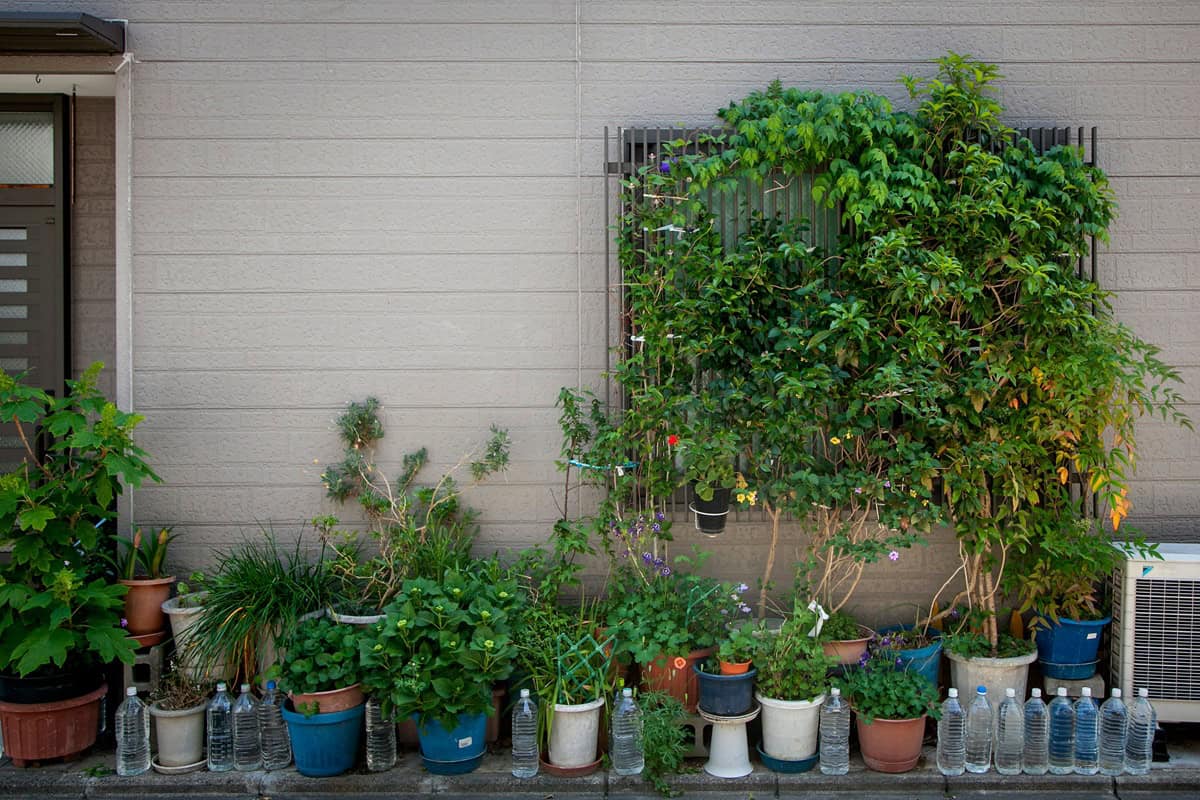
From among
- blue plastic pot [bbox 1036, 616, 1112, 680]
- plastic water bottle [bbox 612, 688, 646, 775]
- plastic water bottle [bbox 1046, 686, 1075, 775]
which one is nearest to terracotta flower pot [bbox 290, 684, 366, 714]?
plastic water bottle [bbox 612, 688, 646, 775]

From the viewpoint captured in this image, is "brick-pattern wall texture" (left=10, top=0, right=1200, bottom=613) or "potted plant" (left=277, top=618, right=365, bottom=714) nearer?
"potted plant" (left=277, top=618, right=365, bottom=714)

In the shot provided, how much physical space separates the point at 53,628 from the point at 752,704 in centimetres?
297

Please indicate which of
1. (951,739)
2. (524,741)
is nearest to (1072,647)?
(951,739)

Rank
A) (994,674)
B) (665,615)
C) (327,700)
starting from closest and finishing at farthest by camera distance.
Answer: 1. (327,700)
2. (665,615)
3. (994,674)

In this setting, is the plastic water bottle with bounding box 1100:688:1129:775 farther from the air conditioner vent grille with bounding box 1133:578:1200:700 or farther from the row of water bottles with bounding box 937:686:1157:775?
the air conditioner vent grille with bounding box 1133:578:1200:700

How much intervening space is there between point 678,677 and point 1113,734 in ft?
6.28

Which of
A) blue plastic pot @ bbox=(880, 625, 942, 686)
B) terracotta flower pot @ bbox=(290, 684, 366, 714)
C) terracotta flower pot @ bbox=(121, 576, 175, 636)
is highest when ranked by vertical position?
terracotta flower pot @ bbox=(121, 576, 175, 636)

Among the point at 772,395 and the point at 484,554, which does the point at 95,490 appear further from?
the point at 772,395

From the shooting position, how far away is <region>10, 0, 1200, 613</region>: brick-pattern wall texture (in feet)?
16.9

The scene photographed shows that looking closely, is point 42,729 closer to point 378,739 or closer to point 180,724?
point 180,724

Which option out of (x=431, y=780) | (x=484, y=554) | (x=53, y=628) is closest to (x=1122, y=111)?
(x=484, y=554)

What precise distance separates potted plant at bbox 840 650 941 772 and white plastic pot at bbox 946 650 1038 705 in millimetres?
327

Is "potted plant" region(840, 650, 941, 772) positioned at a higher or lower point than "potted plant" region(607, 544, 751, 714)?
lower

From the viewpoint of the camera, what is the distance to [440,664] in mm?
4234
